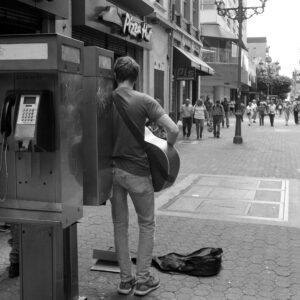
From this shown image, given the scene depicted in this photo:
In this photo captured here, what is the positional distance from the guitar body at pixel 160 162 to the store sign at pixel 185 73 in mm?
18897

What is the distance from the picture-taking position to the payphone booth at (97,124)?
3584mm

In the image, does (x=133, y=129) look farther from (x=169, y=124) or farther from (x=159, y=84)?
(x=159, y=84)

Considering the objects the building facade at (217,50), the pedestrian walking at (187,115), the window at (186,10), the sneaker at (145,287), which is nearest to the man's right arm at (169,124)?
the sneaker at (145,287)

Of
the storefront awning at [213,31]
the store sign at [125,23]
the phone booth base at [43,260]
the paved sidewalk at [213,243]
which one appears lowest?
the paved sidewalk at [213,243]

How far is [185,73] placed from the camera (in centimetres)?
2262

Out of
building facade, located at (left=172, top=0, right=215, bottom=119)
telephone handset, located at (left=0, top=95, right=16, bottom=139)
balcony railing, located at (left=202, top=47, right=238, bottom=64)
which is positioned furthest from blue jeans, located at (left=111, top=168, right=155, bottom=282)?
balcony railing, located at (left=202, top=47, right=238, bottom=64)

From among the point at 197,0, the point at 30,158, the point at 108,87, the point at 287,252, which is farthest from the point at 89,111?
the point at 197,0

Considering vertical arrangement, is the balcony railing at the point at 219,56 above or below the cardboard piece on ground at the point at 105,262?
above

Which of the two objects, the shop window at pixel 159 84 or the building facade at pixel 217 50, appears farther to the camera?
the building facade at pixel 217 50

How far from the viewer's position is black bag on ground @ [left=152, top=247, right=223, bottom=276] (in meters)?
4.62

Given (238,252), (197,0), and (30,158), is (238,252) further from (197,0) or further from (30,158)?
(197,0)

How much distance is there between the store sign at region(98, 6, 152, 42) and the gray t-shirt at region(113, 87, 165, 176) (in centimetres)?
902

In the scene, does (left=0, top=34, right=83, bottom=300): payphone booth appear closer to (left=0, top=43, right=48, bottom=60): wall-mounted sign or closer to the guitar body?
(left=0, top=43, right=48, bottom=60): wall-mounted sign

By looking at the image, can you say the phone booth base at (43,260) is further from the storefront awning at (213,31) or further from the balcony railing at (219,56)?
the storefront awning at (213,31)
